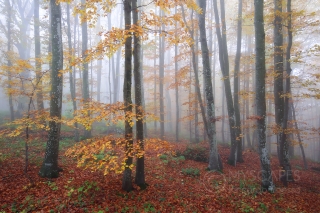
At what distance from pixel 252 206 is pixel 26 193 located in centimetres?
809

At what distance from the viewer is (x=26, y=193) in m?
6.22

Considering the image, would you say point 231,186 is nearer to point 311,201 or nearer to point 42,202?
point 311,201

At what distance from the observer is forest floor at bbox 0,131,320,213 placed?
5.89 m

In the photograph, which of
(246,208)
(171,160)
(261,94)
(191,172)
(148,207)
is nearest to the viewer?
(148,207)

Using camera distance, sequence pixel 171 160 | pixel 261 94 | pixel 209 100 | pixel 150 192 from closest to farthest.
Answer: pixel 150 192 < pixel 261 94 < pixel 209 100 < pixel 171 160

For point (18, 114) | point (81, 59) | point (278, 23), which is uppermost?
point (278, 23)

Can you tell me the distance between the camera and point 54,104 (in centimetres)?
766

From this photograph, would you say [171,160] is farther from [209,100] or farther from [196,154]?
[209,100]

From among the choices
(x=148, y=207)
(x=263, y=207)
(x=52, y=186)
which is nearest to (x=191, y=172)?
(x=263, y=207)

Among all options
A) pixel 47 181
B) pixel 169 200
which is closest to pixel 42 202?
pixel 47 181

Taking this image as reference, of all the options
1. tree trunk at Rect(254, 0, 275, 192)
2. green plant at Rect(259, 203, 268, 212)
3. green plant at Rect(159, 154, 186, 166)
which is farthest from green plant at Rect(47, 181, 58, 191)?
tree trunk at Rect(254, 0, 275, 192)

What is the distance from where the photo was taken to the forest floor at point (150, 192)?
5895 mm

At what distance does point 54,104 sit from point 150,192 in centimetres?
538

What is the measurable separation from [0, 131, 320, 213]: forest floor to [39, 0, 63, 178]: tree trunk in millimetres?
467
